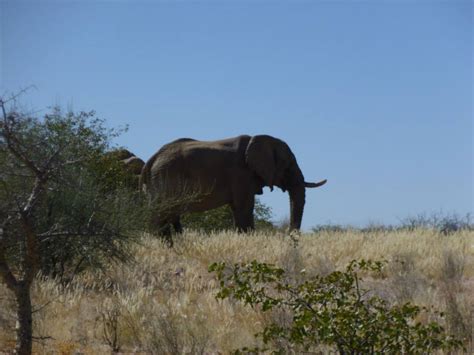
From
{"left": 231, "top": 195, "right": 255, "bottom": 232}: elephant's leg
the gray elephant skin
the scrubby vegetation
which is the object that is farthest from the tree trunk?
{"left": 231, "top": 195, "right": 255, "bottom": 232}: elephant's leg

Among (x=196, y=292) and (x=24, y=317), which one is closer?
(x=24, y=317)

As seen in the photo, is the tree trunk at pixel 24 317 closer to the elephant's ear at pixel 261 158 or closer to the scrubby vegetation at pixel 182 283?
the scrubby vegetation at pixel 182 283

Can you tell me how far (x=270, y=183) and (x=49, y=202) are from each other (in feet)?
28.5

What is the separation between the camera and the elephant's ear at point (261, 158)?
1973 centimetres

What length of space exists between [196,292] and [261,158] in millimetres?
8259

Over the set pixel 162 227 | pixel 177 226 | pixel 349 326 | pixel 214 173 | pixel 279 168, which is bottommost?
pixel 349 326

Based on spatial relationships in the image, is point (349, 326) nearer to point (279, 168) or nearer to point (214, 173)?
point (214, 173)

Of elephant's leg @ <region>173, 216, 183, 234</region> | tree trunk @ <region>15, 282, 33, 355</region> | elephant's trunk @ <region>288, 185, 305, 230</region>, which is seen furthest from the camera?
elephant's trunk @ <region>288, 185, 305, 230</region>

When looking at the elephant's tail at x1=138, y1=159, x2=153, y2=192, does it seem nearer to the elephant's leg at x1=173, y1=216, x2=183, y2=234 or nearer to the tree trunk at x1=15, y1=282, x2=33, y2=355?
the elephant's leg at x1=173, y1=216, x2=183, y2=234

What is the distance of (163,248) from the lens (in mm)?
16031

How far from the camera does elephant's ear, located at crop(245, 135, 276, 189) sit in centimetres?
1973

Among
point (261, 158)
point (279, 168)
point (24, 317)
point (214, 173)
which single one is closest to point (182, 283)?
point (24, 317)

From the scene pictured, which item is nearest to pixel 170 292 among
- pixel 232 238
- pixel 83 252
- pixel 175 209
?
pixel 83 252

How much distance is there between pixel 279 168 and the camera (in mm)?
20641
